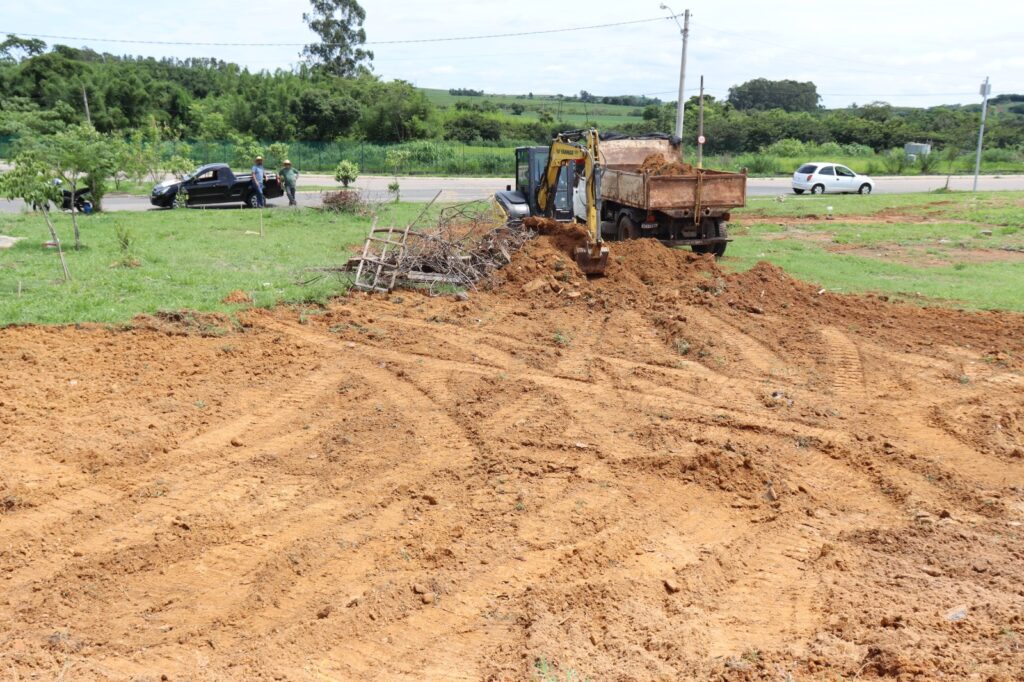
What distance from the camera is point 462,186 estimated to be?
40469mm

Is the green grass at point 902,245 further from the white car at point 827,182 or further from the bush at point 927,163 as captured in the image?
the bush at point 927,163

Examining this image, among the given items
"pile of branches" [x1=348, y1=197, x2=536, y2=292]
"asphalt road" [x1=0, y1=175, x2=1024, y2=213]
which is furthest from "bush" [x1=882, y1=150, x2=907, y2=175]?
"pile of branches" [x1=348, y1=197, x2=536, y2=292]

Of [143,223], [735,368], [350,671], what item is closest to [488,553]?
[350,671]

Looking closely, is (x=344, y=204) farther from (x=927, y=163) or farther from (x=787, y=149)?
(x=787, y=149)

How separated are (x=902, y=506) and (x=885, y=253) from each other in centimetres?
1249

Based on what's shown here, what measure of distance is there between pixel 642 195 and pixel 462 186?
25063 mm

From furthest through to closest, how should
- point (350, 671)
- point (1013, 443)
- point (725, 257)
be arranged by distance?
point (725, 257)
point (1013, 443)
point (350, 671)

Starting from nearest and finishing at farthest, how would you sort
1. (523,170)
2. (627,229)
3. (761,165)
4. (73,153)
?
(73,153), (627,229), (523,170), (761,165)

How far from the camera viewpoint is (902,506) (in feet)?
22.8

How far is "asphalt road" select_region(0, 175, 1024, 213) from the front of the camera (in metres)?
29.9

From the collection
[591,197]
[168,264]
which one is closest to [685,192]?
[591,197]

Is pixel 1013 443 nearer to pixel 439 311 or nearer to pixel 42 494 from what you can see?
pixel 439 311

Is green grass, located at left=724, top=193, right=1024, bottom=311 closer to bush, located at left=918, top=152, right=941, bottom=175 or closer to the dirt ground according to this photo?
the dirt ground

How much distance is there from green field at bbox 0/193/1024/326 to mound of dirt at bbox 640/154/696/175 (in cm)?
204
